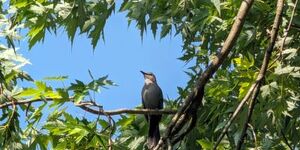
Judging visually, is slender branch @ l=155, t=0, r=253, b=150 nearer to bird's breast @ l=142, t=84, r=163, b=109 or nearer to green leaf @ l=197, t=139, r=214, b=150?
green leaf @ l=197, t=139, r=214, b=150

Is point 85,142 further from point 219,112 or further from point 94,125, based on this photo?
point 219,112

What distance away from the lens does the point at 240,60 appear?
14.8 ft

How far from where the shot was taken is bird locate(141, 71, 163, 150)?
19.1ft

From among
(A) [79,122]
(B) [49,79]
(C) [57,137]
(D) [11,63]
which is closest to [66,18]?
(B) [49,79]

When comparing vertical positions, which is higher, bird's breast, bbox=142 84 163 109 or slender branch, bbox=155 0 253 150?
slender branch, bbox=155 0 253 150

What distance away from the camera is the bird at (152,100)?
582 centimetres

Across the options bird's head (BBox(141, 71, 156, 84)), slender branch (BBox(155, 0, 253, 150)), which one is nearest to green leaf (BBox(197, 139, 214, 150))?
slender branch (BBox(155, 0, 253, 150))

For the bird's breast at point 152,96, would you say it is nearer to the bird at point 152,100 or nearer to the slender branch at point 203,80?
the bird at point 152,100

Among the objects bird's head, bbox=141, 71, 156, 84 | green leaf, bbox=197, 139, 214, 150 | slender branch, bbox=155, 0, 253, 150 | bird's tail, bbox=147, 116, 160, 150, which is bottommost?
bird's head, bbox=141, 71, 156, 84

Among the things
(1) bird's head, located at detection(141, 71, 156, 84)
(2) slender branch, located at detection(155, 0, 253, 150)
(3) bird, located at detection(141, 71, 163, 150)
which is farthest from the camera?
(1) bird's head, located at detection(141, 71, 156, 84)

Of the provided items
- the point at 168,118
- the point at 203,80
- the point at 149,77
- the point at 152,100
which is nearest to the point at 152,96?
the point at 152,100

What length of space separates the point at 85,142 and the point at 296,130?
70.9 inches

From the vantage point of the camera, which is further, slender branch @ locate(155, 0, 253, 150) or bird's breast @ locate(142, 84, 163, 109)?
bird's breast @ locate(142, 84, 163, 109)

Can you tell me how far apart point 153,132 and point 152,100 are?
210 cm
